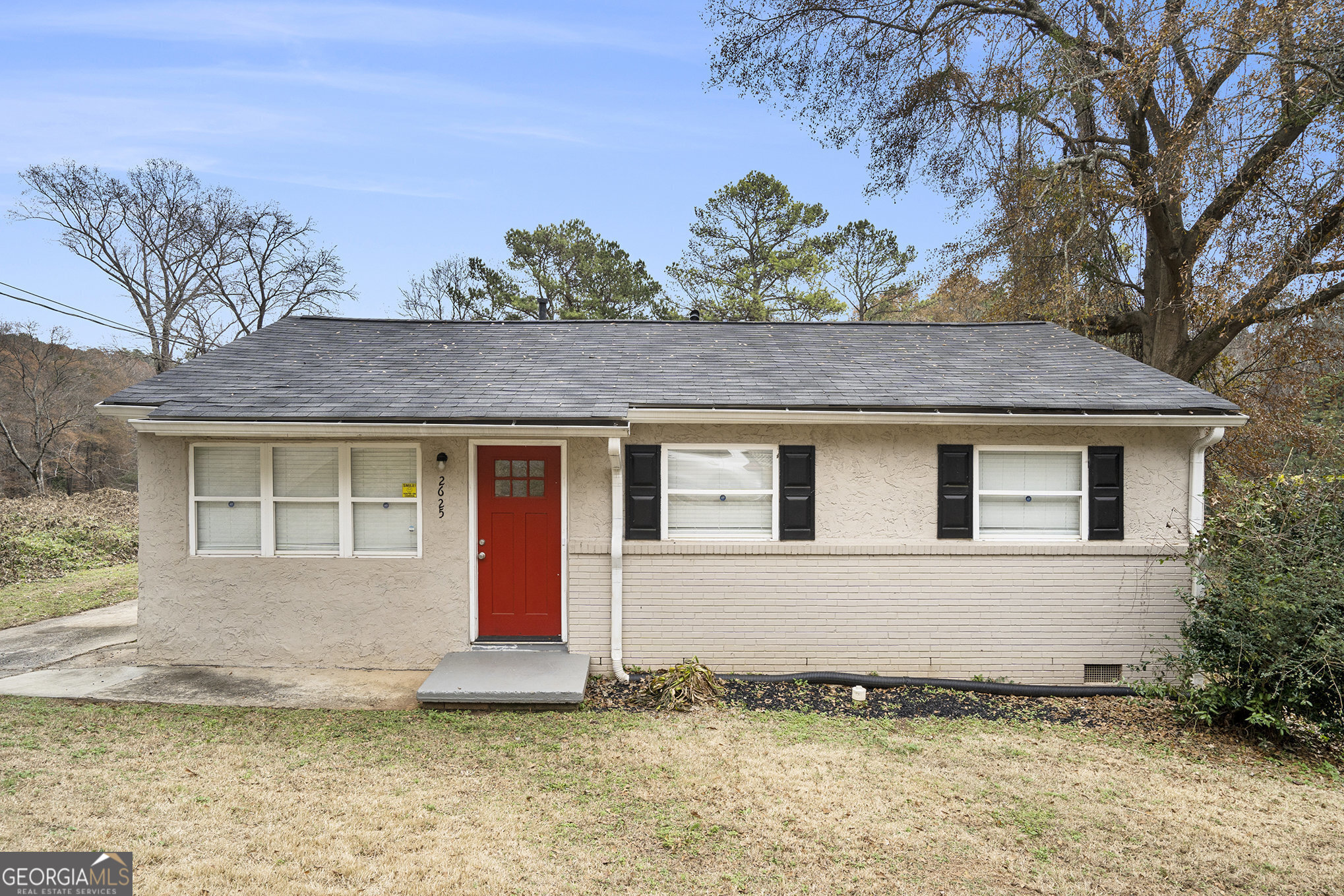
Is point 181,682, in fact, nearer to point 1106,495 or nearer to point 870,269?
point 1106,495

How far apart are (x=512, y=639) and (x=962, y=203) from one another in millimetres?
13247

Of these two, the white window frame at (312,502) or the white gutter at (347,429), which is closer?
the white gutter at (347,429)

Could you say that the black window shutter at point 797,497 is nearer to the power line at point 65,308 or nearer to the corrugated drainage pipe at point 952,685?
the corrugated drainage pipe at point 952,685

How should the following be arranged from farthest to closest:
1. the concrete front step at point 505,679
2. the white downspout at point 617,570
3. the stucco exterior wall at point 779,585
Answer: the stucco exterior wall at point 779,585 → the white downspout at point 617,570 → the concrete front step at point 505,679

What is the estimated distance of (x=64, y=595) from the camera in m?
10.3

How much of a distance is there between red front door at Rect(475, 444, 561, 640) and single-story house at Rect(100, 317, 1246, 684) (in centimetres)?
2

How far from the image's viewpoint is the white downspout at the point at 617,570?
6.57 metres

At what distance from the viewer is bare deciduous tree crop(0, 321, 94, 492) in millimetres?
21375

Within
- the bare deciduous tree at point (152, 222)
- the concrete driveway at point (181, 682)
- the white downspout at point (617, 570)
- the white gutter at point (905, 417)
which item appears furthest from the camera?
the bare deciduous tree at point (152, 222)

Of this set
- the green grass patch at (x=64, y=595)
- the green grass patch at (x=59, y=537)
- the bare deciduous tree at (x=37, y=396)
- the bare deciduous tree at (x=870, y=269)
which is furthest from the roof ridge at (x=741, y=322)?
the bare deciduous tree at (x=37, y=396)

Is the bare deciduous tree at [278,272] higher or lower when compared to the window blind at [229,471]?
higher

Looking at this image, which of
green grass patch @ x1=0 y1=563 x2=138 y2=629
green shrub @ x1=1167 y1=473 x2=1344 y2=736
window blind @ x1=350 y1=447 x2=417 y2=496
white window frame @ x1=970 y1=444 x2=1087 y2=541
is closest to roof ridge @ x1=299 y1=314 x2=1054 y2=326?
white window frame @ x1=970 y1=444 x2=1087 y2=541

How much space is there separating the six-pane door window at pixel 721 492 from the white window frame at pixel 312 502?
102 inches

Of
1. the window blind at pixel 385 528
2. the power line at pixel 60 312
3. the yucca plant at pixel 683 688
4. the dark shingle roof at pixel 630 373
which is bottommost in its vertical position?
the yucca plant at pixel 683 688
